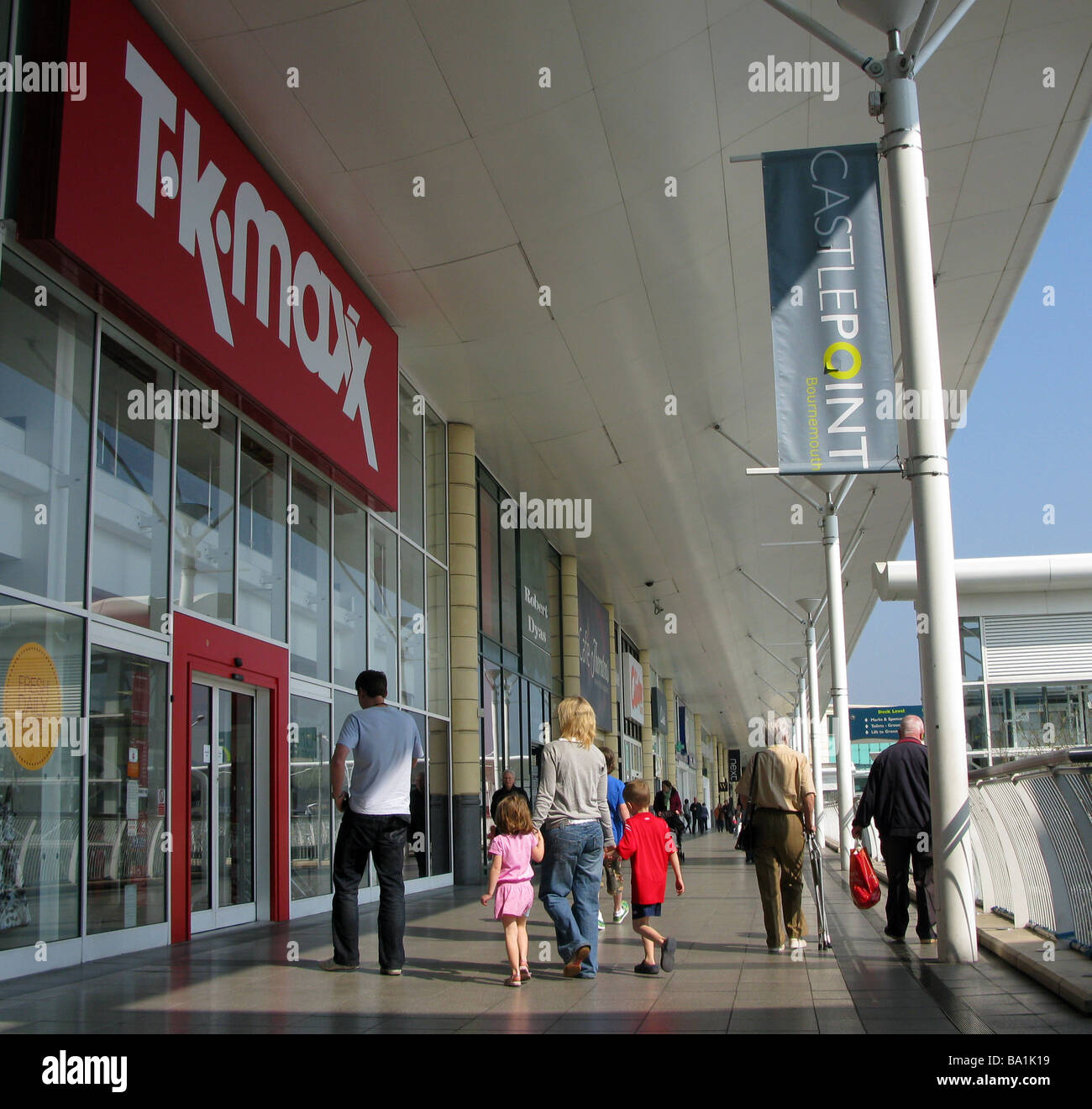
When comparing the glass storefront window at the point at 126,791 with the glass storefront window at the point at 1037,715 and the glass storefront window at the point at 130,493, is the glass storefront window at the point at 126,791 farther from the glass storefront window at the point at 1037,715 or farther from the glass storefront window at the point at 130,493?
the glass storefront window at the point at 1037,715

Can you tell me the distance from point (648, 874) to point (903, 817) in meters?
2.22

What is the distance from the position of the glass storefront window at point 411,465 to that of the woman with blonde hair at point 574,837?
30.4 feet

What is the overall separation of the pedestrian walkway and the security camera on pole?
0.64 metres

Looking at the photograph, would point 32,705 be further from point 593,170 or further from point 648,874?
point 593,170

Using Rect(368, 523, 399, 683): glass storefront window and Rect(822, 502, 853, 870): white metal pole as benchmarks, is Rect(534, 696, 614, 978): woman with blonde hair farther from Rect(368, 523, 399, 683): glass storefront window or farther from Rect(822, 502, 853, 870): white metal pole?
Rect(822, 502, 853, 870): white metal pole

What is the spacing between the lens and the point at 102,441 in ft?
29.4

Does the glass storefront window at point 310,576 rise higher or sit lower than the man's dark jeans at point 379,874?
higher

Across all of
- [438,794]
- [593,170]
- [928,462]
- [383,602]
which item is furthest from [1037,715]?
[928,462]

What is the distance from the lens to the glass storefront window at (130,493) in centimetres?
888

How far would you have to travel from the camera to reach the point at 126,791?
8844 mm
